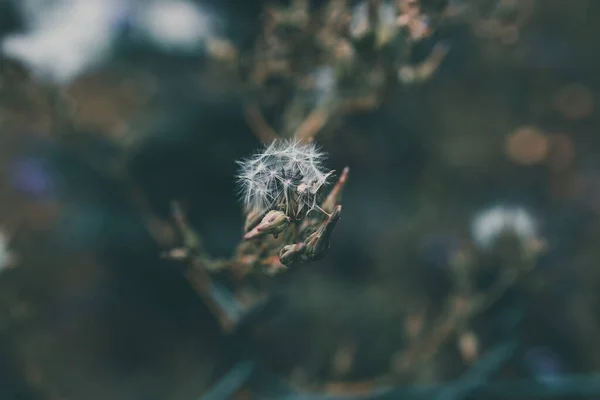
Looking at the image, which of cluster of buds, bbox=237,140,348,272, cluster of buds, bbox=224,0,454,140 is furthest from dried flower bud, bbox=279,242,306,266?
cluster of buds, bbox=224,0,454,140

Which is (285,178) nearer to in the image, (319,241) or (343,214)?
(319,241)

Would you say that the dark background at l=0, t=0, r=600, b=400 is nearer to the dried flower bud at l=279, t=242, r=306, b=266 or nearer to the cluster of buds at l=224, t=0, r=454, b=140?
the cluster of buds at l=224, t=0, r=454, b=140

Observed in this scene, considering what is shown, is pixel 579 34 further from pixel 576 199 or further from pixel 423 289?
pixel 423 289

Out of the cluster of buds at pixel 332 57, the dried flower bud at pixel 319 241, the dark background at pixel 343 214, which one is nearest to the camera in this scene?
the dried flower bud at pixel 319 241

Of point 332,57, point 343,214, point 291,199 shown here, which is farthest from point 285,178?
point 343,214

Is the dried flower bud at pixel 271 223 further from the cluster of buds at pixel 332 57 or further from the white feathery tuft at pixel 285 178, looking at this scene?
the cluster of buds at pixel 332 57

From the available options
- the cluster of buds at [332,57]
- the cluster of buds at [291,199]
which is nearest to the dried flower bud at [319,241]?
the cluster of buds at [291,199]

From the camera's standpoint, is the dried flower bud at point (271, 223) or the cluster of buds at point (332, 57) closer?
the dried flower bud at point (271, 223)

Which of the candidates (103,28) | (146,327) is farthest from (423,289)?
(103,28)
